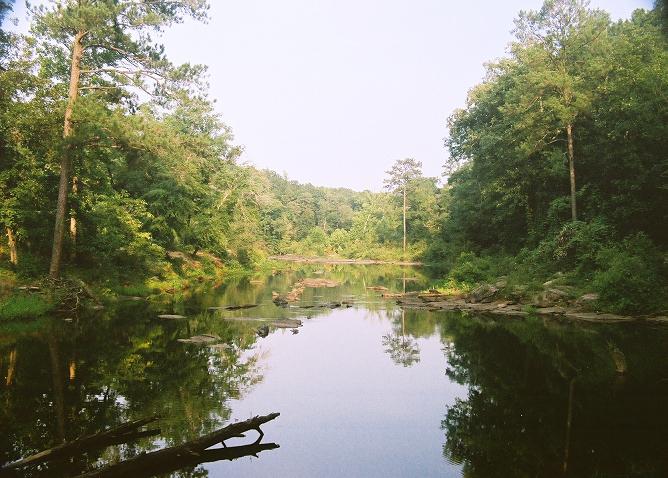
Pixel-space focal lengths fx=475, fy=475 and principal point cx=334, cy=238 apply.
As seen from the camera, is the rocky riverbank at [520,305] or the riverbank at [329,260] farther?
the riverbank at [329,260]

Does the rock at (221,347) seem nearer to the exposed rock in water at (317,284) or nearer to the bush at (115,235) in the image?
the bush at (115,235)

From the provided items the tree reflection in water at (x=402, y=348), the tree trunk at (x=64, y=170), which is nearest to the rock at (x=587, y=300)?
the tree reflection in water at (x=402, y=348)

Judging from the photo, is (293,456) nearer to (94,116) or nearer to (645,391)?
(645,391)

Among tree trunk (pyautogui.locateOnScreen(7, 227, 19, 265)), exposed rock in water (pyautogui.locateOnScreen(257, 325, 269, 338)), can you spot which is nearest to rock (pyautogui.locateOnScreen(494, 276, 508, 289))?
exposed rock in water (pyautogui.locateOnScreen(257, 325, 269, 338))

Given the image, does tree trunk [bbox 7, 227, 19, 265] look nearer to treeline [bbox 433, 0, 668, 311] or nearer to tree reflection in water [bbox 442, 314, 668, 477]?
tree reflection in water [bbox 442, 314, 668, 477]

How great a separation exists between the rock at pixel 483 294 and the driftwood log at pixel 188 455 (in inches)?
807

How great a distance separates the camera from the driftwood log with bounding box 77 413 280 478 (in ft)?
20.6

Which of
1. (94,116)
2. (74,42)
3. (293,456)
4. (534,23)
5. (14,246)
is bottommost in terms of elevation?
(293,456)

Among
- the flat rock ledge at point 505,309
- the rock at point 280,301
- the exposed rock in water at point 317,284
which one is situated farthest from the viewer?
the exposed rock in water at point 317,284

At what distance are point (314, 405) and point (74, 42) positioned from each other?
1985cm

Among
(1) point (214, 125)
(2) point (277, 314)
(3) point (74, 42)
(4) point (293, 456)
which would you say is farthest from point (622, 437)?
(1) point (214, 125)

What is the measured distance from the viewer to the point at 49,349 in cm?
1396

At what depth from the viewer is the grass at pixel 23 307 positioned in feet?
59.5

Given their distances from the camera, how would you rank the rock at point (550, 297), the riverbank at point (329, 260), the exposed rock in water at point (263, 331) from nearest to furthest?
the exposed rock in water at point (263, 331) → the rock at point (550, 297) → the riverbank at point (329, 260)
